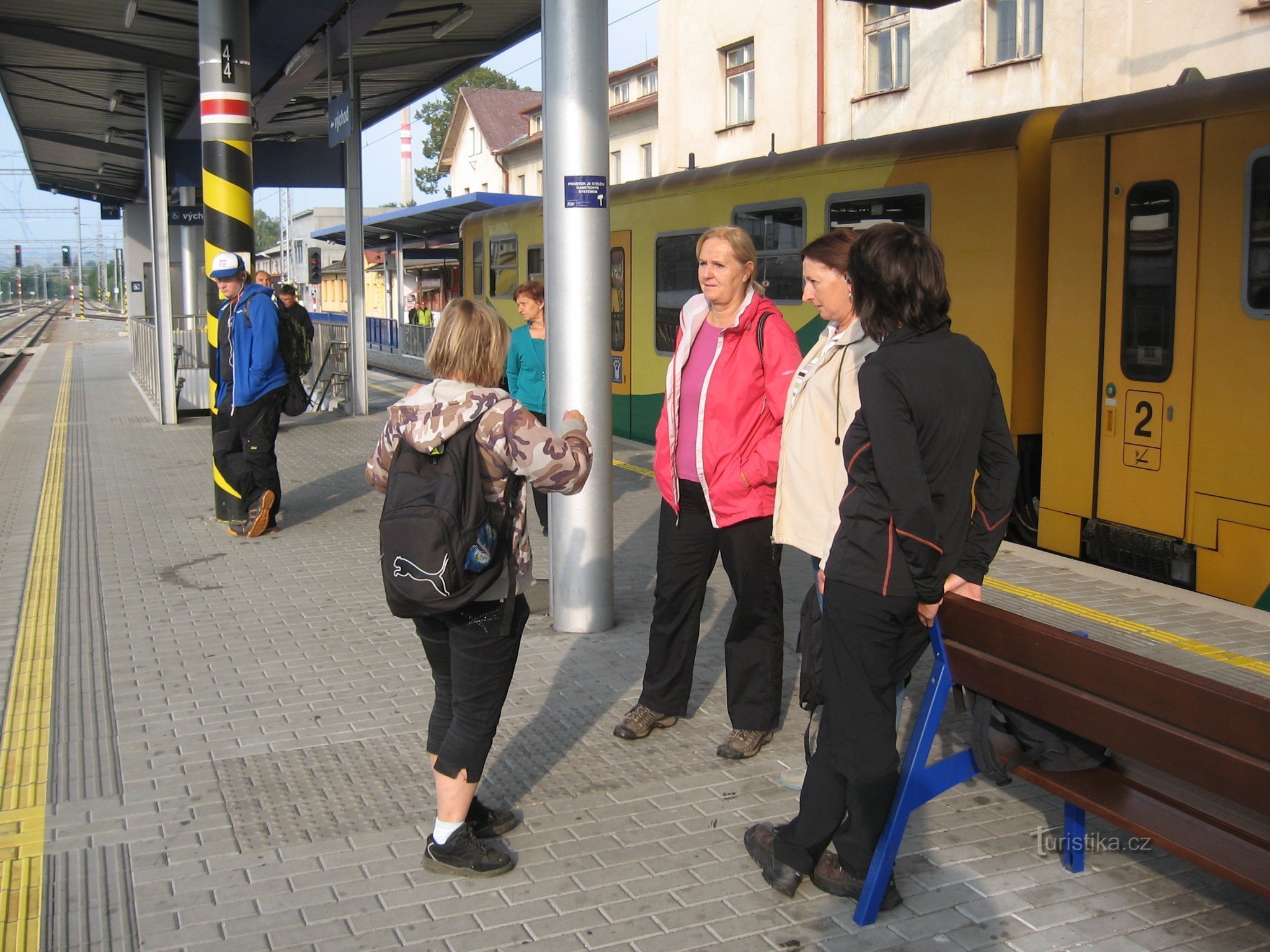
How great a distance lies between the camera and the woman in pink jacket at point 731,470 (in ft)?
14.0

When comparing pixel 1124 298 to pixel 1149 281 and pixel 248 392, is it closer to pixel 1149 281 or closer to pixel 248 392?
pixel 1149 281

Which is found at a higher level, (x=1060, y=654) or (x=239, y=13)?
(x=239, y=13)

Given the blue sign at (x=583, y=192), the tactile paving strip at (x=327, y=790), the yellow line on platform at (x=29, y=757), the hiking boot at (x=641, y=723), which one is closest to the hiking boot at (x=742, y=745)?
the hiking boot at (x=641, y=723)

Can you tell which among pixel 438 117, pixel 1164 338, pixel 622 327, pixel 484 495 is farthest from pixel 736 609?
pixel 438 117

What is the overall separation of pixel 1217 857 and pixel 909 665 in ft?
2.83

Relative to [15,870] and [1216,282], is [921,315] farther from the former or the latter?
[1216,282]

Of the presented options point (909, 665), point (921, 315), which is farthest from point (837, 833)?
point (921, 315)

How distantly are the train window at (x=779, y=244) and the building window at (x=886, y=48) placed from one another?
1122 centimetres

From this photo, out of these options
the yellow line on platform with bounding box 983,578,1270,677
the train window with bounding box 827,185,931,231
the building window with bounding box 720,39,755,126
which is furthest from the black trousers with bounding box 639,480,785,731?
the building window with bounding box 720,39,755,126

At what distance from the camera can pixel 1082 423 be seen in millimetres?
7289

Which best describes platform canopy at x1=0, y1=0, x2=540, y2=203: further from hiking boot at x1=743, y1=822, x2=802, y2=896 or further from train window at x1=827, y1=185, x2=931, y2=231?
hiking boot at x1=743, y1=822, x2=802, y2=896

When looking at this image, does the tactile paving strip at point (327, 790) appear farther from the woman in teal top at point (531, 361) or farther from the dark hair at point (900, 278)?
the woman in teal top at point (531, 361)

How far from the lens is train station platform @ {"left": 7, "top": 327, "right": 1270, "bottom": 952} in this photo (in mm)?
3354

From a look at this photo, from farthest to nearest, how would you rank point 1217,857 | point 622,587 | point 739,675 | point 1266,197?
point 622,587 → point 1266,197 → point 739,675 → point 1217,857
